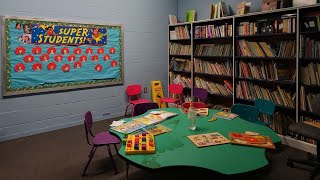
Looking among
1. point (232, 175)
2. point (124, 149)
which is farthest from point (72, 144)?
point (232, 175)

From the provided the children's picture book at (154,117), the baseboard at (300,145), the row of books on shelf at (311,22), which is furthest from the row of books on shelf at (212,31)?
the children's picture book at (154,117)

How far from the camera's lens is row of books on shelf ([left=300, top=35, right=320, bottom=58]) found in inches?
131

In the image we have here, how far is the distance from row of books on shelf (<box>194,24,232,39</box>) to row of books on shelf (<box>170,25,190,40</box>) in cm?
24

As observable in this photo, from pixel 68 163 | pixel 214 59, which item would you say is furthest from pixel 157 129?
pixel 214 59

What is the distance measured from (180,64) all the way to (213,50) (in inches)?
39.6

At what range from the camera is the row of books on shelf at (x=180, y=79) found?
17.7 ft

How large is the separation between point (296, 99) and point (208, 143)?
2196 millimetres

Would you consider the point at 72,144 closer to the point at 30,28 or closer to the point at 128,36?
the point at 30,28

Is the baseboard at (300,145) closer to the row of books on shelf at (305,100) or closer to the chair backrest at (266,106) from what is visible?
the row of books on shelf at (305,100)

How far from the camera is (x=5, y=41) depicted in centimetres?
384

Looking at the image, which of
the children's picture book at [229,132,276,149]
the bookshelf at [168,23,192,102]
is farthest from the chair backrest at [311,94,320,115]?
the bookshelf at [168,23,192,102]

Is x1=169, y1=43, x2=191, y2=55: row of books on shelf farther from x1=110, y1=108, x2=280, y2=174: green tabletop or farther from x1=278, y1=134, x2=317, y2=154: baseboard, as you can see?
x1=110, y1=108, x2=280, y2=174: green tabletop

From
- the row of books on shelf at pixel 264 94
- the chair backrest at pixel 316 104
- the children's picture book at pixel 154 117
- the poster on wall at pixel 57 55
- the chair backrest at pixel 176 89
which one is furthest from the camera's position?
the chair backrest at pixel 176 89

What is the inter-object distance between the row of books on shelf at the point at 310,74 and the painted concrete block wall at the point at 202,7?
1.48 metres
